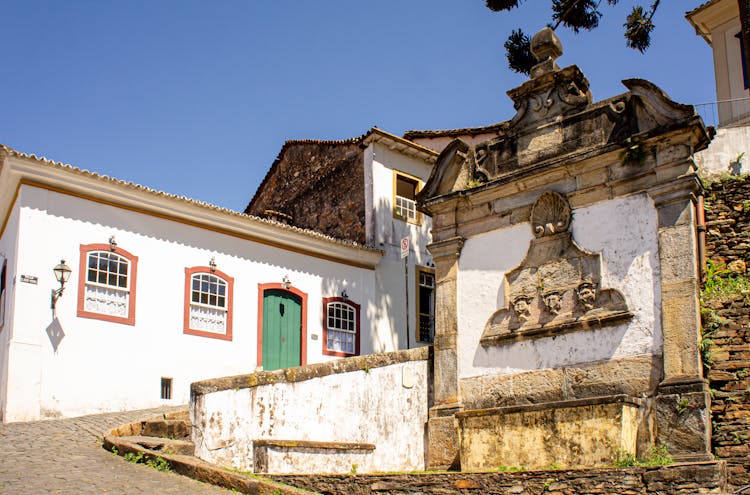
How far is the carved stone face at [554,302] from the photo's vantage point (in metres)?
10.7

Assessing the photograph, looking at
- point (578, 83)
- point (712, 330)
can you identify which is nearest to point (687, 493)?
point (712, 330)

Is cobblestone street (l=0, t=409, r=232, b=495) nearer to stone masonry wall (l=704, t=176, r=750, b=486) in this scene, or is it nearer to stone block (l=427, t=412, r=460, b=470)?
stone block (l=427, t=412, r=460, b=470)

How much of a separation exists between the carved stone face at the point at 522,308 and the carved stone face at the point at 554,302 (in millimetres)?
312

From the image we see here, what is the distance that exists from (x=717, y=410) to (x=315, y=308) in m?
10.3

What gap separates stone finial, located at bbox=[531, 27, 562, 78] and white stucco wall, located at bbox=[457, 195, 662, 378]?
2268 millimetres

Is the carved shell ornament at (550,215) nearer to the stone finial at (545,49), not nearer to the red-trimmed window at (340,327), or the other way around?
the stone finial at (545,49)

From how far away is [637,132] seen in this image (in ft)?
34.3

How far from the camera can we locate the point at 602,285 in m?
10.4

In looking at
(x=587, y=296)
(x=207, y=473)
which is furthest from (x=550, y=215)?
(x=207, y=473)

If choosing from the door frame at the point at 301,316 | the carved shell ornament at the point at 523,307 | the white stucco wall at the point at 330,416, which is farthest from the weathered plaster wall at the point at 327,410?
the door frame at the point at 301,316

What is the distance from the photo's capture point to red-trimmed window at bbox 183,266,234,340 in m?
16.1

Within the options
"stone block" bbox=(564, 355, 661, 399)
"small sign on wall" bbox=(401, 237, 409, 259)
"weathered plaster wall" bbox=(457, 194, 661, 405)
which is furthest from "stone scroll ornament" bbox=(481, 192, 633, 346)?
"small sign on wall" bbox=(401, 237, 409, 259)

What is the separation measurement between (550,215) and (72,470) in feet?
21.6

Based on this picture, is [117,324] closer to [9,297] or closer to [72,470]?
[9,297]
